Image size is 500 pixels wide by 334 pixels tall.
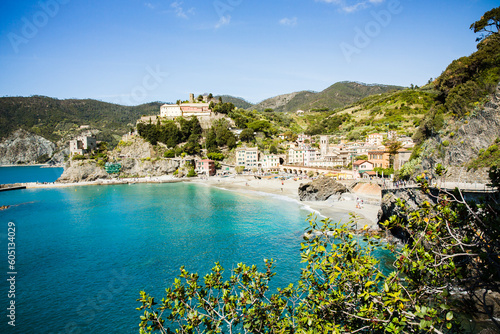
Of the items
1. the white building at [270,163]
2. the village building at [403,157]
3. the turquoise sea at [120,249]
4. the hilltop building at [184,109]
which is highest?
the hilltop building at [184,109]

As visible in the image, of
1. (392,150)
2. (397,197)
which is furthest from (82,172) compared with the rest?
(397,197)

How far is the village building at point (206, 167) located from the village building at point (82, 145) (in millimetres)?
31734

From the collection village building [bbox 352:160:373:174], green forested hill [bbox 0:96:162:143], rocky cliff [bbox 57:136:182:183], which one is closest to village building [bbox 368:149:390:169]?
village building [bbox 352:160:373:174]

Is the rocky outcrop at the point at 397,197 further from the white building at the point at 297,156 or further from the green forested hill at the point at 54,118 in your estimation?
the green forested hill at the point at 54,118

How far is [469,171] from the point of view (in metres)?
19.3

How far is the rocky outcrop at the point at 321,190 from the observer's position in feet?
118

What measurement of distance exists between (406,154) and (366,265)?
36.9 meters

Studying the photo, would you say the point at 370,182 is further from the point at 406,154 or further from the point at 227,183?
the point at 227,183

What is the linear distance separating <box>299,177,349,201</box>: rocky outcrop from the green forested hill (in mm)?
131886

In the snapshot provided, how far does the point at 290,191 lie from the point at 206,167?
28.2 meters

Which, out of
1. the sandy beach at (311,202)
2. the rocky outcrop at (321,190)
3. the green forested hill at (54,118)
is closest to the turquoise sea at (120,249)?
the rocky outcrop at (321,190)

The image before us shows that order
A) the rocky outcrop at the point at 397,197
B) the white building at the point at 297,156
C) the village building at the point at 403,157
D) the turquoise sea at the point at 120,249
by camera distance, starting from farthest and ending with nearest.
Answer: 1. the white building at the point at 297,156
2. the village building at the point at 403,157
3. the rocky outcrop at the point at 397,197
4. the turquoise sea at the point at 120,249

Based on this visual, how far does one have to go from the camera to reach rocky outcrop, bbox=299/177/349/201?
35.8 m

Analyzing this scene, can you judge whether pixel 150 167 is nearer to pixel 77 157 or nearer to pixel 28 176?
pixel 77 157
